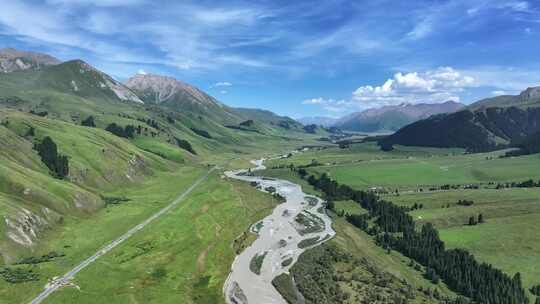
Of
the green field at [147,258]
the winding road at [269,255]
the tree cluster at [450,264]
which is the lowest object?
the tree cluster at [450,264]

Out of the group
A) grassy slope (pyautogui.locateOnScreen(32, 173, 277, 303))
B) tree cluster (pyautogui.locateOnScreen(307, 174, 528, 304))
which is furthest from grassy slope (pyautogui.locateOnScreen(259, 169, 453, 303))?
grassy slope (pyautogui.locateOnScreen(32, 173, 277, 303))

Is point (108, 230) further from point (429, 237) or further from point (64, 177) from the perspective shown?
point (429, 237)

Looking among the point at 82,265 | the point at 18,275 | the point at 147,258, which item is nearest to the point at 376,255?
the point at 147,258

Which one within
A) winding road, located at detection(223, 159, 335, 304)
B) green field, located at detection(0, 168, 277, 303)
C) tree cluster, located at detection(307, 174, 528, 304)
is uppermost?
green field, located at detection(0, 168, 277, 303)

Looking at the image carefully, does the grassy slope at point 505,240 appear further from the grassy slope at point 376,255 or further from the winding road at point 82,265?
the winding road at point 82,265

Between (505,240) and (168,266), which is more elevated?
(168,266)

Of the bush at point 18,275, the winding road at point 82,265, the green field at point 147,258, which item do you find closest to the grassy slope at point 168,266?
the green field at point 147,258

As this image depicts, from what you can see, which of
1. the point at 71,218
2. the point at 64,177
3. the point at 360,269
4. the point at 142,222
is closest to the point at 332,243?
the point at 360,269

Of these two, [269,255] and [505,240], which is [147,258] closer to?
[269,255]

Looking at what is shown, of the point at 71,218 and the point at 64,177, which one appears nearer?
the point at 71,218

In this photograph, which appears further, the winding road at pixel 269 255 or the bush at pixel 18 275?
the winding road at pixel 269 255

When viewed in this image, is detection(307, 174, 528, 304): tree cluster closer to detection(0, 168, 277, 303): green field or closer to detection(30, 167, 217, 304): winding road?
detection(0, 168, 277, 303): green field
